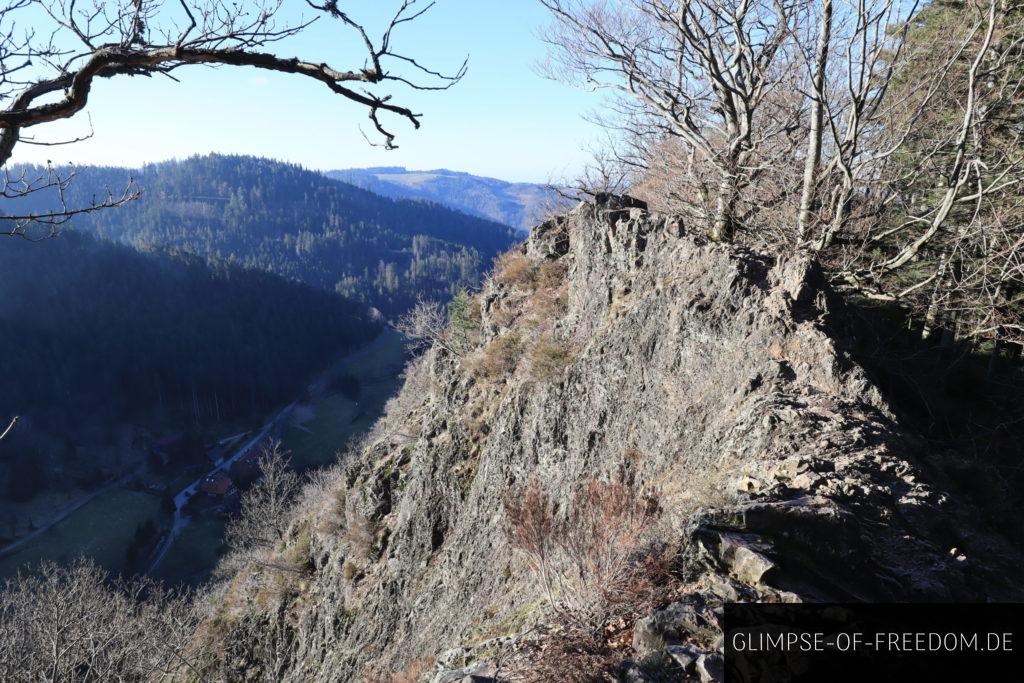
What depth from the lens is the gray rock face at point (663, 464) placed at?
504 centimetres

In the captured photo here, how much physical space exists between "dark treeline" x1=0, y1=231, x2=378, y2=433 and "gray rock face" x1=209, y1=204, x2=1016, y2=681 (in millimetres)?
80724

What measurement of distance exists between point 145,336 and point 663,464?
4206 inches

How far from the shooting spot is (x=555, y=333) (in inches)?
546

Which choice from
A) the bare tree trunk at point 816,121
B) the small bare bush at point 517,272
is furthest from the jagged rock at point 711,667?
the small bare bush at point 517,272

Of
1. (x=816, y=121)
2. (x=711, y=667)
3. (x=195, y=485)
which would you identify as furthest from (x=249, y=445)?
(x=711, y=667)

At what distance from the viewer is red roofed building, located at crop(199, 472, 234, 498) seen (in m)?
59.6

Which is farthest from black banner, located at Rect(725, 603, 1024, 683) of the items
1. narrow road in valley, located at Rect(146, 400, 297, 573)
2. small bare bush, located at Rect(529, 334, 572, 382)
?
narrow road in valley, located at Rect(146, 400, 297, 573)

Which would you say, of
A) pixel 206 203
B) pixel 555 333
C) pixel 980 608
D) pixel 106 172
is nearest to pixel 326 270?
pixel 206 203

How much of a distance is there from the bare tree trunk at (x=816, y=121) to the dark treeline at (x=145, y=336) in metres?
Answer: 90.6

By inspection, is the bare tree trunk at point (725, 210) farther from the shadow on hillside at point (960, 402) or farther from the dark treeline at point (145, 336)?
Result: the dark treeline at point (145, 336)

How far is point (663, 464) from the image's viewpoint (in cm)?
824

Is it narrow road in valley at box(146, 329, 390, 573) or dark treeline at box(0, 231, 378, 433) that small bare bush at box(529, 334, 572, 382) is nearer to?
narrow road in valley at box(146, 329, 390, 573)

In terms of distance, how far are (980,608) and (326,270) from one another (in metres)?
173

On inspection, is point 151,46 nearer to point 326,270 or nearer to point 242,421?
point 242,421
